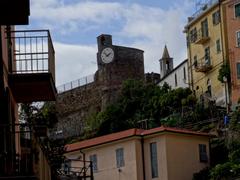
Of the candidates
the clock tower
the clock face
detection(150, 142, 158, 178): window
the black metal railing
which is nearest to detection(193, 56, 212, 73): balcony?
the clock tower

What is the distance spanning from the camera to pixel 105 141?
62156 mm

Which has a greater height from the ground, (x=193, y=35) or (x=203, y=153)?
(x=193, y=35)

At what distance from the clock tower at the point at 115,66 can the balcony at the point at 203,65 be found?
19118 millimetres

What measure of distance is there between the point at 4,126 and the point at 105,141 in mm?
47682

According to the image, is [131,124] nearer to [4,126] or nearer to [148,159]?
[148,159]

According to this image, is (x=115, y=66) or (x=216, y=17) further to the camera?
(x=115, y=66)

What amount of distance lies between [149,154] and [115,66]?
43.6 metres

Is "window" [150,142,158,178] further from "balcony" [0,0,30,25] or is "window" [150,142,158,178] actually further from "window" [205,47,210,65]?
"balcony" [0,0,30,25]

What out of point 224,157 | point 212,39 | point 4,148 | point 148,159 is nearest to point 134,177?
point 148,159

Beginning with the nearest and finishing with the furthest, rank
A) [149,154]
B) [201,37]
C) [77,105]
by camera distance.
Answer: [149,154] → [201,37] → [77,105]

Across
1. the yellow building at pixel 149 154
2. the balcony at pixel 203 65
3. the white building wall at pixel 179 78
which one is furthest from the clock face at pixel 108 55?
the yellow building at pixel 149 154

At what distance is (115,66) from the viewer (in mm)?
102938

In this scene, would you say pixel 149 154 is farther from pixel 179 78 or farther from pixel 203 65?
pixel 179 78

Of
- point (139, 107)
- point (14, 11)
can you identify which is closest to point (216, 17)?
point (139, 107)
